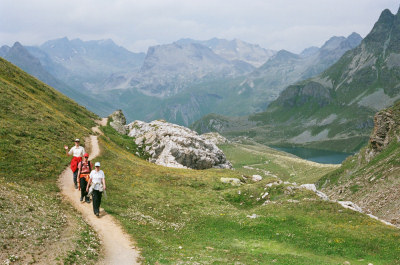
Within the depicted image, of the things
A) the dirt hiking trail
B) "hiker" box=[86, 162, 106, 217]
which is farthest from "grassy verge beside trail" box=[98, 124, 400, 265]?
"hiker" box=[86, 162, 106, 217]

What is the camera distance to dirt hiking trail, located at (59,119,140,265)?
23.1 m

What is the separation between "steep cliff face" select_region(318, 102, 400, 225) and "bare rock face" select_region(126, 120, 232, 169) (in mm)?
38957

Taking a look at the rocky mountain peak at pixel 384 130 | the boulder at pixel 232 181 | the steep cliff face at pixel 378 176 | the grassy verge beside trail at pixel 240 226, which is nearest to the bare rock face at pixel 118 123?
the grassy verge beside trail at pixel 240 226

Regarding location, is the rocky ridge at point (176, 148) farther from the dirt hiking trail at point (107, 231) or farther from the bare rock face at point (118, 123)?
the dirt hiking trail at point (107, 231)

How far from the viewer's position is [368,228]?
3244cm

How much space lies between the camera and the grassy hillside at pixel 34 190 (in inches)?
810

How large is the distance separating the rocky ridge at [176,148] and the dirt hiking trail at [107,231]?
44.9 meters

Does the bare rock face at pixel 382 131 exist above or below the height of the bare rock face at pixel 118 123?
above

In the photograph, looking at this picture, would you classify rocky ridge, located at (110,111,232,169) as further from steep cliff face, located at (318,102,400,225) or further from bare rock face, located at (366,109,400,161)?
bare rock face, located at (366,109,400,161)

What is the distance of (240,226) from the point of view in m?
35.1

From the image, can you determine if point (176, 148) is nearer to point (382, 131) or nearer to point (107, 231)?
point (107, 231)

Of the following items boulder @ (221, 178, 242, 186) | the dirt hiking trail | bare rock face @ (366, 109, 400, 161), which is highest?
bare rock face @ (366, 109, 400, 161)

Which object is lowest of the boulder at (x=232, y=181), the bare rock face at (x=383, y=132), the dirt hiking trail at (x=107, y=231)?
the boulder at (x=232, y=181)

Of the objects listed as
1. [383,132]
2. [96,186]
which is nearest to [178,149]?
[96,186]
